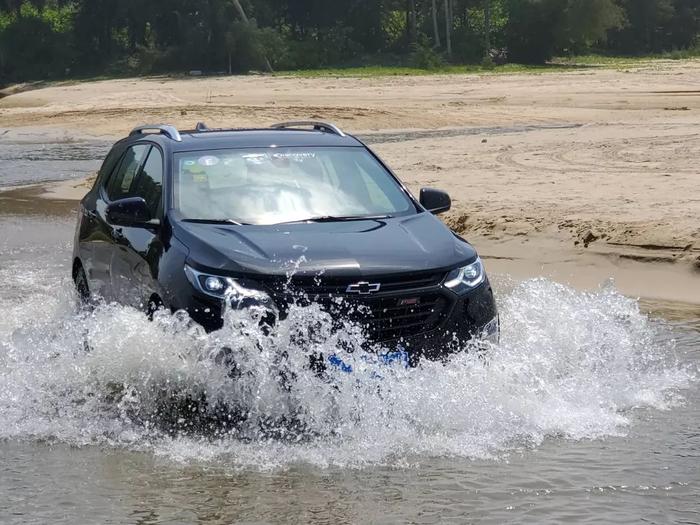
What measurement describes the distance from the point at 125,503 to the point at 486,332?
2.15m

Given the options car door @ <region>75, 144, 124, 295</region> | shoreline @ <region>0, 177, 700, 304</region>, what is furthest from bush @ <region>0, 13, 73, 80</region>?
Result: car door @ <region>75, 144, 124, 295</region>

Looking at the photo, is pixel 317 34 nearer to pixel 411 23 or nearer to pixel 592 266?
pixel 411 23

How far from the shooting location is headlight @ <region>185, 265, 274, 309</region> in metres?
6.44

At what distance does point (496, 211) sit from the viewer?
14.5 meters

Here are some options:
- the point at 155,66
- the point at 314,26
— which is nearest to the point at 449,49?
the point at 314,26

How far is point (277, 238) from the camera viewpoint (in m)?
6.98

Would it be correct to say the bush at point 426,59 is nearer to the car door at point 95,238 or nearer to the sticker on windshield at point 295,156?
the car door at point 95,238

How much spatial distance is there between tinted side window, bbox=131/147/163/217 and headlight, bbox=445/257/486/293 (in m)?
1.87

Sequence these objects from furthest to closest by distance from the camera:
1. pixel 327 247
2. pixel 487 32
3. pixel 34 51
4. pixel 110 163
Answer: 1. pixel 34 51
2. pixel 487 32
3. pixel 110 163
4. pixel 327 247

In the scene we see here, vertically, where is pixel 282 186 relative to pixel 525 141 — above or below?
above

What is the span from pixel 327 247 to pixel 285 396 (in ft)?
2.80

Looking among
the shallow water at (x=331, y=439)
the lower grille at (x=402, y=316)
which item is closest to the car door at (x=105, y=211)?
the shallow water at (x=331, y=439)

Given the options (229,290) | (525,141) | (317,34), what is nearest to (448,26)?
(317,34)

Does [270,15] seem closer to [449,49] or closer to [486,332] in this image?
[449,49]
